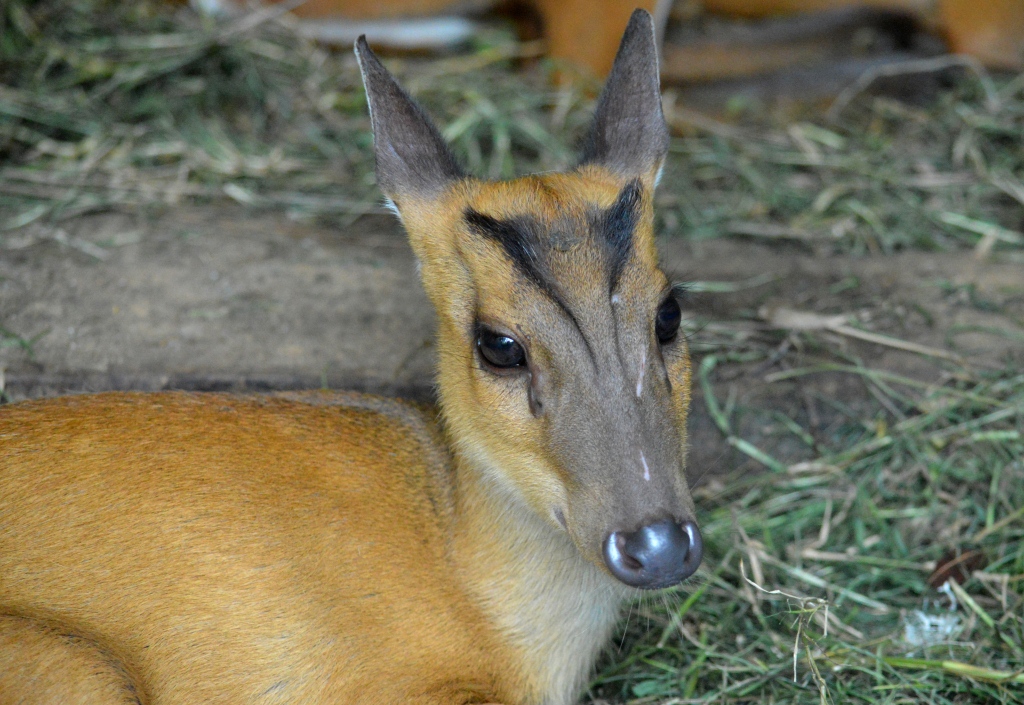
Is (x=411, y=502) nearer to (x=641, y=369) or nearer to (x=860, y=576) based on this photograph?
(x=641, y=369)

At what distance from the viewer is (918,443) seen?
5492 millimetres

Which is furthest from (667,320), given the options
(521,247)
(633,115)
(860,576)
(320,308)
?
(320,308)

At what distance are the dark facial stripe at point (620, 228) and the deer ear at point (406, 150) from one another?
0.79 metres

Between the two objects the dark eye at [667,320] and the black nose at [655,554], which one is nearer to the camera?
the black nose at [655,554]

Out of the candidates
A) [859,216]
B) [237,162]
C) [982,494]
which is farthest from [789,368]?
[237,162]

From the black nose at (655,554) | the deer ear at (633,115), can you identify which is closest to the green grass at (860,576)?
the black nose at (655,554)

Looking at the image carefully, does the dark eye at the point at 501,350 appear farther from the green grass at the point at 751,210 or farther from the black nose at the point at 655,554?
the green grass at the point at 751,210

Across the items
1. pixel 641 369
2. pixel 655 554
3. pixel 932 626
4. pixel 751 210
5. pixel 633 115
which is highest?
pixel 633 115

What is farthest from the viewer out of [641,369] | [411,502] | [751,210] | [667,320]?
[751,210]

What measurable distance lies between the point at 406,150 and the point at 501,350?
113cm

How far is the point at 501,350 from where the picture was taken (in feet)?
12.5

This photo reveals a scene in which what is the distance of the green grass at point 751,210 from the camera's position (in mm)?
4664

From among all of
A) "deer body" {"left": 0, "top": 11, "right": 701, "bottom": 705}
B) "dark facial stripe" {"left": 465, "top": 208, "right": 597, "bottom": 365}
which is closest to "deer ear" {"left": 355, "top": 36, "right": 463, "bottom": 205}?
"deer body" {"left": 0, "top": 11, "right": 701, "bottom": 705}

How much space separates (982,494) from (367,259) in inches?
146
